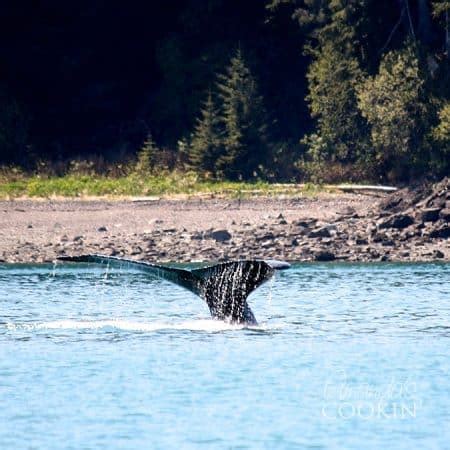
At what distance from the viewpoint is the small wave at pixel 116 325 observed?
28.6 m

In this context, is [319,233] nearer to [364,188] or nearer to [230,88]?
[364,188]

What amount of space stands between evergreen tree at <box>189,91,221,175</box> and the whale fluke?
3035 centimetres

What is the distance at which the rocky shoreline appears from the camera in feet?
144

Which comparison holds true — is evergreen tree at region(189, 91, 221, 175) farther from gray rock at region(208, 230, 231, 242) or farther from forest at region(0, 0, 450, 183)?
gray rock at region(208, 230, 231, 242)

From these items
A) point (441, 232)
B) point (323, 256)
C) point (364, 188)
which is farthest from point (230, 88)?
point (323, 256)

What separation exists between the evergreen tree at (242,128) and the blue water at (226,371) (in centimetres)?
2027

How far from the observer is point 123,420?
19.8 meters

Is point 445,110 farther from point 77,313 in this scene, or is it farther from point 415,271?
point 77,313

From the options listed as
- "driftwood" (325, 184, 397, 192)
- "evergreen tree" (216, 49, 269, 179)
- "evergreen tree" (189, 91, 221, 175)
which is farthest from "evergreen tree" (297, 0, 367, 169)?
"evergreen tree" (189, 91, 221, 175)

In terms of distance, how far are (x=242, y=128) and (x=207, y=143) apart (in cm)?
150

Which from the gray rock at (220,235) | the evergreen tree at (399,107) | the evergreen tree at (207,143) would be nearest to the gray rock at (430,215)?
the gray rock at (220,235)

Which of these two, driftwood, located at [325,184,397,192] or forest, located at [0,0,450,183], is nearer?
driftwood, located at [325,184,397,192]

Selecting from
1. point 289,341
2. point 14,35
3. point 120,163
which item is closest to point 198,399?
point 289,341

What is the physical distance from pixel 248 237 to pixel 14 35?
934 inches
